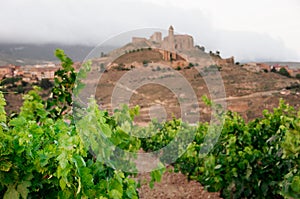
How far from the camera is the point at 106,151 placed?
1.98 metres

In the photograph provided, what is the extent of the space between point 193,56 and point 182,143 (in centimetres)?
310

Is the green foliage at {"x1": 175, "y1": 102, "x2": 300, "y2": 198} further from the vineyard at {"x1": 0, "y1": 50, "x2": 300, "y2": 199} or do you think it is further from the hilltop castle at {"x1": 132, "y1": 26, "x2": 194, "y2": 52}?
the hilltop castle at {"x1": 132, "y1": 26, "x2": 194, "y2": 52}

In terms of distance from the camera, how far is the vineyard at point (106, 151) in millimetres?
1331

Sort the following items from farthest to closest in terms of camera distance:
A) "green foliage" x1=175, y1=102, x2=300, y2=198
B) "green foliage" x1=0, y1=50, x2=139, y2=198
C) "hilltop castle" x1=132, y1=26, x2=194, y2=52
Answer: "green foliage" x1=175, y1=102, x2=300, y2=198 < "hilltop castle" x1=132, y1=26, x2=194, y2=52 < "green foliage" x1=0, y1=50, x2=139, y2=198

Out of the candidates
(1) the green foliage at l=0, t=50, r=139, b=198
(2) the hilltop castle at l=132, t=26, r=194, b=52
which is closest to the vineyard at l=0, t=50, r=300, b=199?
(1) the green foliage at l=0, t=50, r=139, b=198

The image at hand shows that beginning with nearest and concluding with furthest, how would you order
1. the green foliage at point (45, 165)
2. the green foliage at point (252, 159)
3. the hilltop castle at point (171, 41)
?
1. the green foliage at point (45, 165)
2. the hilltop castle at point (171, 41)
3. the green foliage at point (252, 159)

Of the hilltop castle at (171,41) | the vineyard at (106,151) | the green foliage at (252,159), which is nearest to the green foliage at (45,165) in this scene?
the vineyard at (106,151)

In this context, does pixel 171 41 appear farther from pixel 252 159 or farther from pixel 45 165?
pixel 45 165

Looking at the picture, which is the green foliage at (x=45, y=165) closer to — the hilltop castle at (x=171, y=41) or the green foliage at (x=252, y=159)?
the hilltop castle at (x=171, y=41)

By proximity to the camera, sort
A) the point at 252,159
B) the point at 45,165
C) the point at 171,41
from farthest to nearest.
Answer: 1. the point at 252,159
2. the point at 171,41
3. the point at 45,165

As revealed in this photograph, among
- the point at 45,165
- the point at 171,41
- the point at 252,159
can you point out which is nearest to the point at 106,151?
the point at 45,165

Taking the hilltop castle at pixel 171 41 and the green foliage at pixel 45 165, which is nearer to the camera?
the green foliage at pixel 45 165

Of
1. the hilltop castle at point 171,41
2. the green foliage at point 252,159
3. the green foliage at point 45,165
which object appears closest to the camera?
the green foliage at point 45,165

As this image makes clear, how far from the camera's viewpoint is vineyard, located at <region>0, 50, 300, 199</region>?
133 cm
